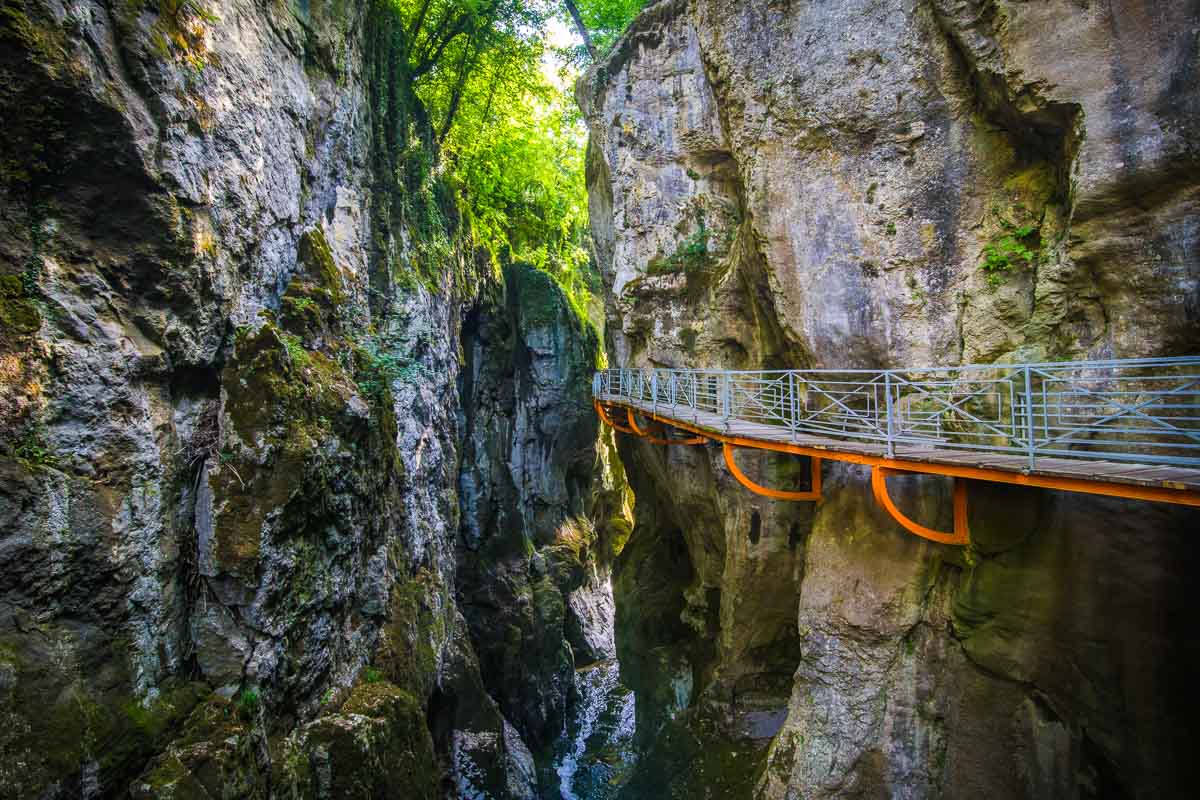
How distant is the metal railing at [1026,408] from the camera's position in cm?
441

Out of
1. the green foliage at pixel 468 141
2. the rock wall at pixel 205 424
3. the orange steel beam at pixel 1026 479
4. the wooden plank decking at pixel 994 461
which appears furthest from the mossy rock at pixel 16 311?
the orange steel beam at pixel 1026 479

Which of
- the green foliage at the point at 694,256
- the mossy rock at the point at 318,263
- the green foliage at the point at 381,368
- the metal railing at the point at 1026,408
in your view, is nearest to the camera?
the metal railing at the point at 1026,408

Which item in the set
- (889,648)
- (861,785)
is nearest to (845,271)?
(889,648)

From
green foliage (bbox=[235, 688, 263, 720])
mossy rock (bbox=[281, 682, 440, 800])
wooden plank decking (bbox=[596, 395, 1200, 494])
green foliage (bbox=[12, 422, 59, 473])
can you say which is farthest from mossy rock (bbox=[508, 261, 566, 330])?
green foliage (bbox=[12, 422, 59, 473])

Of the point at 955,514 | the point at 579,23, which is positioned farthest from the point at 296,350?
the point at 579,23

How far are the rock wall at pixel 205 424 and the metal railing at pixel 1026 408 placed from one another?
553 cm

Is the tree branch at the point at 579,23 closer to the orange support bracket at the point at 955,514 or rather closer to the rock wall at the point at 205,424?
the rock wall at the point at 205,424

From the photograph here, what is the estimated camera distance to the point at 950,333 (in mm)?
7133

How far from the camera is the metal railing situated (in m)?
4.41

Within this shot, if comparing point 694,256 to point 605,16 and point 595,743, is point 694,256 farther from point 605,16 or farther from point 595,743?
point 595,743

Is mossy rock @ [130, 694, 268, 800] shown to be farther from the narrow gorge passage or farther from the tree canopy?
the tree canopy

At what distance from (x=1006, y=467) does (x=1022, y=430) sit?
203 cm

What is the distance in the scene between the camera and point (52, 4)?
4.88 meters

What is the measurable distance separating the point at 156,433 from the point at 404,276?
662 centimetres
